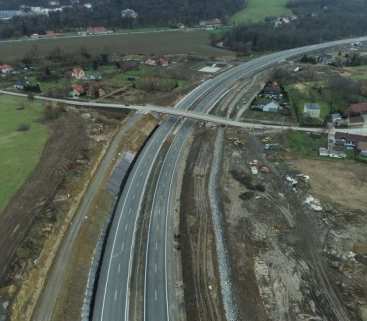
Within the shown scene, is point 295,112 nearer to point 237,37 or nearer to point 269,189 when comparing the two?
point 269,189

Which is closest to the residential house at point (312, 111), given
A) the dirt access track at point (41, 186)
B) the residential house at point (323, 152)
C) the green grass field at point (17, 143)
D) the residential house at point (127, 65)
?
the residential house at point (323, 152)

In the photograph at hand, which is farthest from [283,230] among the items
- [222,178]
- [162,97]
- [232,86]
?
[232,86]

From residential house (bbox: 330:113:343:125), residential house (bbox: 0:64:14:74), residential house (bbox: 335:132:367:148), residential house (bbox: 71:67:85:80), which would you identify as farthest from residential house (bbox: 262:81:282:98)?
residential house (bbox: 0:64:14:74)

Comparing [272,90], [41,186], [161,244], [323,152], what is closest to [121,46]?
[272,90]

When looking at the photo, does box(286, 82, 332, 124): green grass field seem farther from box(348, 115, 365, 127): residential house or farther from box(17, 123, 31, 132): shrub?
box(17, 123, 31, 132): shrub

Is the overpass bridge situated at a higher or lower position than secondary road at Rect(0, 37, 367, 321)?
higher

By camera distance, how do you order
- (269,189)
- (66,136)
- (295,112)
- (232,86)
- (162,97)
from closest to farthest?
1. (269,189)
2. (66,136)
3. (295,112)
4. (162,97)
5. (232,86)
